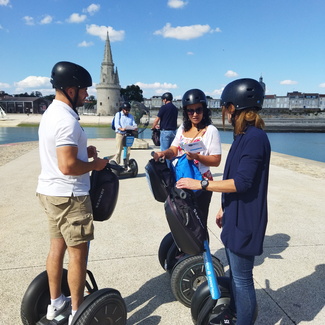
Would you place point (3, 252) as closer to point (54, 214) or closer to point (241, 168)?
point (54, 214)

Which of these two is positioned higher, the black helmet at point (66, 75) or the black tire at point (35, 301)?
the black helmet at point (66, 75)

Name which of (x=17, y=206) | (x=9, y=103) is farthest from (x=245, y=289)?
(x=9, y=103)

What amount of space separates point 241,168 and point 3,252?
330cm

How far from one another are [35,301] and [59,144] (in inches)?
48.7

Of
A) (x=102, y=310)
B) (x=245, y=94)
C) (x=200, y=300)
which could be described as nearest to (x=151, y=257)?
(x=200, y=300)

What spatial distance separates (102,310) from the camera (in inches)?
77.6

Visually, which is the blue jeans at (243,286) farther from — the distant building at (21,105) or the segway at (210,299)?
the distant building at (21,105)

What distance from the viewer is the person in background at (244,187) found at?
5.52 ft

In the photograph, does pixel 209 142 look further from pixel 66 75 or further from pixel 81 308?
pixel 81 308

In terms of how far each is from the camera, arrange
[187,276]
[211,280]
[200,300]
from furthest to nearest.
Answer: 1. [187,276]
2. [200,300]
3. [211,280]

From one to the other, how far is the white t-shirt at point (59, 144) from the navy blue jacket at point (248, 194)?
1033 mm

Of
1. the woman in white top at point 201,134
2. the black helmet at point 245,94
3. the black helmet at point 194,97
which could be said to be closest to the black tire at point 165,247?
the woman in white top at point 201,134

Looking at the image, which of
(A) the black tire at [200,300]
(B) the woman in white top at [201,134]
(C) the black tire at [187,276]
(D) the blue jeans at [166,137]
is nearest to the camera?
(A) the black tire at [200,300]

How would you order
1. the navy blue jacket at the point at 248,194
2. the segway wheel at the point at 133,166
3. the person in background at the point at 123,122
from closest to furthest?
1. the navy blue jacket at the point at 248,194
2. the person in background at the point at 123,122
3. the segway wheel at the point at 133,166
